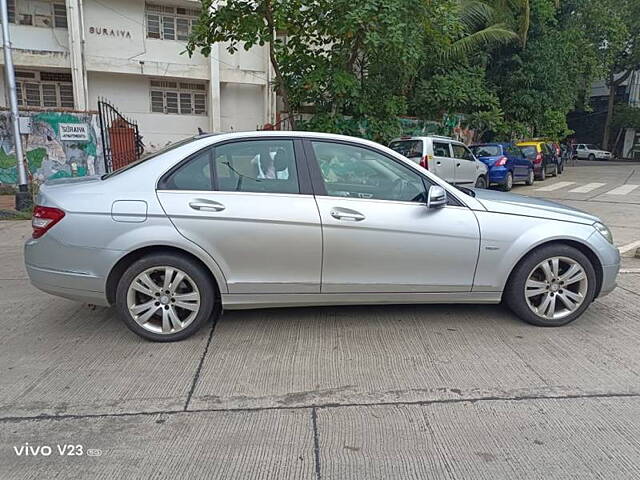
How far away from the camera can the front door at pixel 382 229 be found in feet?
12.0

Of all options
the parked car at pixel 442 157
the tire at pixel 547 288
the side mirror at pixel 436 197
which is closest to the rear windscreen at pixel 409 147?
the parked car at pixel 442 157

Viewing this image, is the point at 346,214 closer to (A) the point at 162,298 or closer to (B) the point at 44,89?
(A) the point at 162,298

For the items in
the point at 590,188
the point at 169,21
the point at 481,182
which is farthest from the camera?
the point at 169,21

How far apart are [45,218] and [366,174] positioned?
2.52m

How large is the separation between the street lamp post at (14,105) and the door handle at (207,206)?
27.5ft

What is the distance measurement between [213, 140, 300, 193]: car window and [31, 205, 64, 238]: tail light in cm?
121

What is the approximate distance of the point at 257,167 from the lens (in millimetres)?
3723

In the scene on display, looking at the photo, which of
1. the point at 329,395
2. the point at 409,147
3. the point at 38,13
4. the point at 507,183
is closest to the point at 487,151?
the point at 507,183

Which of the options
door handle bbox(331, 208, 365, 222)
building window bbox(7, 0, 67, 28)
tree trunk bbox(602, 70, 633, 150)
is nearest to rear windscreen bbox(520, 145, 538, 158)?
door handle bbox(331, 208, 365, 222)

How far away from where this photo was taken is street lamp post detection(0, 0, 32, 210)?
9469 millimetres

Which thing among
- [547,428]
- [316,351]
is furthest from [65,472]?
[547,428]

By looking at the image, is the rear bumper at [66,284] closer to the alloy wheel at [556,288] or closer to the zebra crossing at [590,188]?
the alloy wheel at [556,288]

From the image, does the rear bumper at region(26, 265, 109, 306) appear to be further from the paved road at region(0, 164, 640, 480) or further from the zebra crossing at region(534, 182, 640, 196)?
the zebra crossing at region(534, 182, 640, 196)

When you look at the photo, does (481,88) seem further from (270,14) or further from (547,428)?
(547,428)
